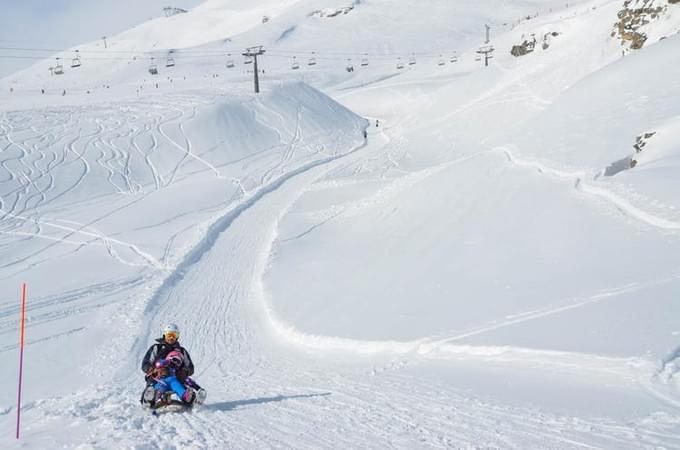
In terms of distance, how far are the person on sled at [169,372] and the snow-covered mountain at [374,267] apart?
0.39m

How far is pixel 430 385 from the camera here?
888 centimetres

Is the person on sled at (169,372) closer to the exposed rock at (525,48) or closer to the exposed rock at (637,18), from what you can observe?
the exposed rock at (637,18)

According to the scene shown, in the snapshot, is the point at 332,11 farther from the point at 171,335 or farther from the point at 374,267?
the point at 171,335

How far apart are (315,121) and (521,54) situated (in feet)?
70.9

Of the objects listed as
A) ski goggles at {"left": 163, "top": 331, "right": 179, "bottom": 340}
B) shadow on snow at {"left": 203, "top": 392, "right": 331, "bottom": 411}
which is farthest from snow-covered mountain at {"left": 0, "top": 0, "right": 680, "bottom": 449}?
ski goggles at {"left": 163, "top": 331, "right": 179, "bottom": 340}

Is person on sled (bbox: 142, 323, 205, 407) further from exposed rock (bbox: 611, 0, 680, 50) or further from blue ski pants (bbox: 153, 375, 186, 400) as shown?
exposed rock (bbox: 611, 0, 680, 50)

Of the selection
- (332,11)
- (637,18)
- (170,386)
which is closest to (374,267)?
(170,386)

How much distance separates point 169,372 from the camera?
29.6 ft

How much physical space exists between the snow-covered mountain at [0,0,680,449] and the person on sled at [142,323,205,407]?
1.29 feet

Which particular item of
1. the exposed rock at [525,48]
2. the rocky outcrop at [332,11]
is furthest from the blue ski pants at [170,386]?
the rocky outcrop at [332,11]

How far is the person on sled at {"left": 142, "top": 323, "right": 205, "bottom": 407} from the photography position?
28.7 feet

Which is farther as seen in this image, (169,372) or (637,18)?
(637,18)

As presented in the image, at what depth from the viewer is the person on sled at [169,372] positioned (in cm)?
875

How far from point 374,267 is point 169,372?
923 cm
